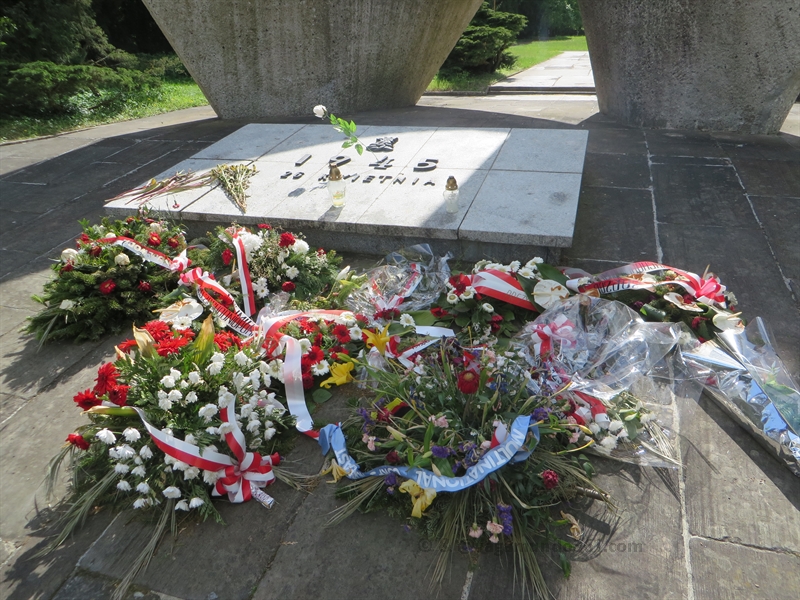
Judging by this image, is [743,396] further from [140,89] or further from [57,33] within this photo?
[57,33]

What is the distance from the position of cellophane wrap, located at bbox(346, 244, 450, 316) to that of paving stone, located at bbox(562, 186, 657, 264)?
3.05ft

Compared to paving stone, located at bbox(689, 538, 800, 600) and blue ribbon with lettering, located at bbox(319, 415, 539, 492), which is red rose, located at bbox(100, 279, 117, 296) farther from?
paving stone, located at bbox(689, 538, 800, 600)

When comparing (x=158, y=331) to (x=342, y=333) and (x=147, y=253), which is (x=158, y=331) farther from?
(x=147, y=253)

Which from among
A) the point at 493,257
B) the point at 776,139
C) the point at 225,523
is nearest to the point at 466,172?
the point at 493,257

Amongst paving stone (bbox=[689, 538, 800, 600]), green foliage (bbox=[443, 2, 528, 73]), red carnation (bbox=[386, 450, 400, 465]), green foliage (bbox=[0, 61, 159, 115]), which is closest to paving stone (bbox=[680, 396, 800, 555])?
paving stone (bbox=[689, 538, 800, 600])

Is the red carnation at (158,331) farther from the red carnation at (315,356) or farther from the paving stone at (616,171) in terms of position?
the paving stone at (616,171)

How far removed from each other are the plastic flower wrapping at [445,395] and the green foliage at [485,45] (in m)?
11.8

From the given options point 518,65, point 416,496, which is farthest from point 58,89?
point 518,65

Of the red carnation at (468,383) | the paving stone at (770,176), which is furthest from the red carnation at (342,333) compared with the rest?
the paving stone at (770,176)

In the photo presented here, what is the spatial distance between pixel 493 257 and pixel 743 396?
1719 mm

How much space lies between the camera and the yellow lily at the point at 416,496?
211 centimetres

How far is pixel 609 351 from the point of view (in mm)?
2779

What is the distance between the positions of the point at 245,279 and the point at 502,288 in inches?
61.6

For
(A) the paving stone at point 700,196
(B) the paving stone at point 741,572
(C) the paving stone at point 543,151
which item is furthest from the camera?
(C) the paving stone at point 543,151
